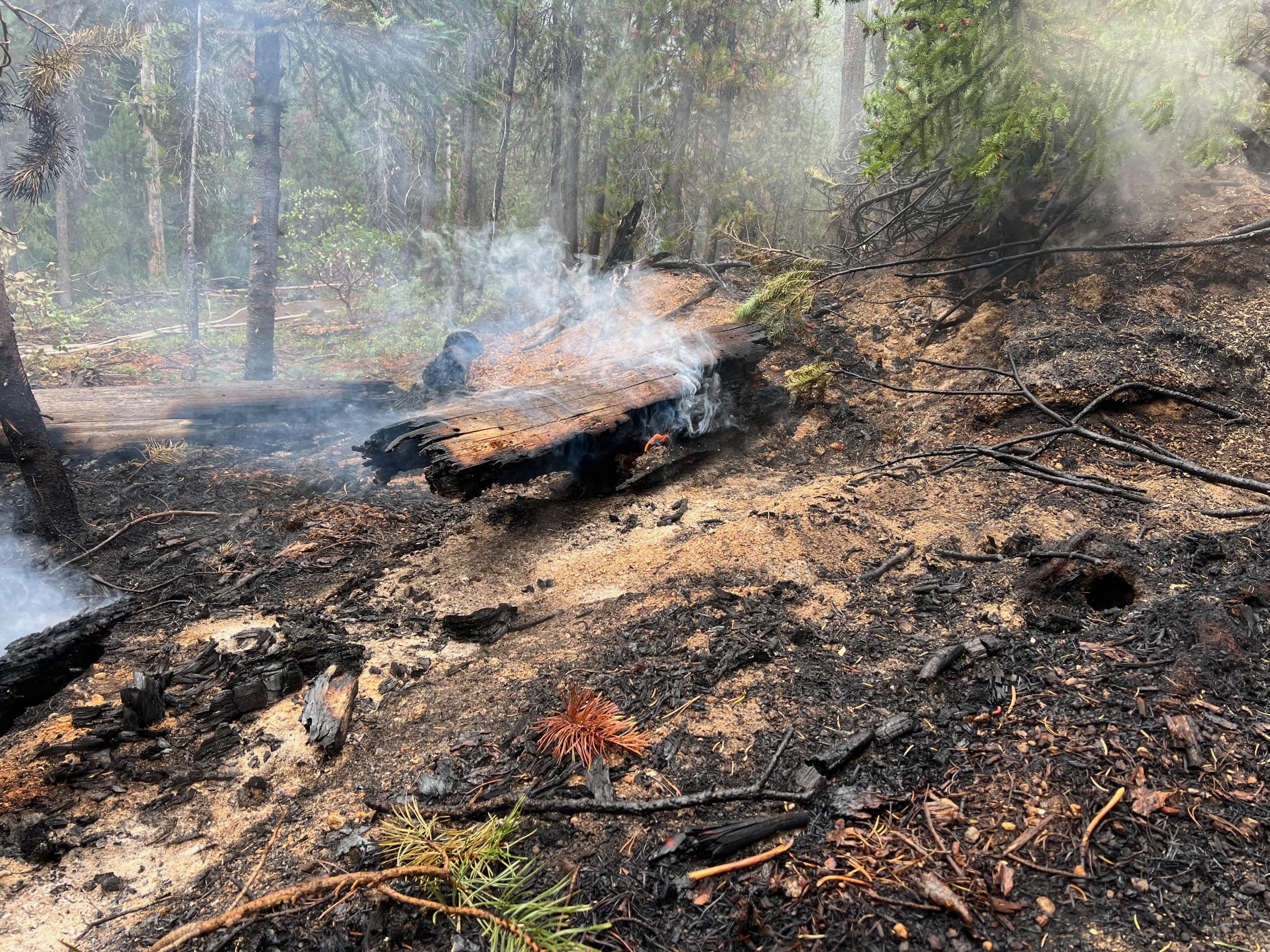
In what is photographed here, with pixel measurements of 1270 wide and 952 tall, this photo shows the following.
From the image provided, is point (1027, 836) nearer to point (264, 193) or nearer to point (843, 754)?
point (843, 754)

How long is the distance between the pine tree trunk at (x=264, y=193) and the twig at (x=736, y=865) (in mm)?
10758

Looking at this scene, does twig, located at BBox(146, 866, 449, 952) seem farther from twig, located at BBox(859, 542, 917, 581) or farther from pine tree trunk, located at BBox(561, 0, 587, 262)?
pine tree trunk, located at BBox(561, 0, 587, 262)

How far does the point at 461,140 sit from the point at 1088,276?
58.2 feet

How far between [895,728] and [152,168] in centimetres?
2413

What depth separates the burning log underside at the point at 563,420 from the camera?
14.6 feet

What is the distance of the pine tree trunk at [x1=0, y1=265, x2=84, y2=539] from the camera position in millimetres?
4832

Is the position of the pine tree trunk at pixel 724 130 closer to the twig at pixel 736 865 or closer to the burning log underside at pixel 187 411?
the burning log underside at pixel 187 411

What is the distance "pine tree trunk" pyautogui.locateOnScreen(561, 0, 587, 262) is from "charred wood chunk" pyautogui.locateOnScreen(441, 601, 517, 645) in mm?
10313

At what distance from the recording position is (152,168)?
18.1 metres

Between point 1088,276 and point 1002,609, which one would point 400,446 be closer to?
point 1002,609

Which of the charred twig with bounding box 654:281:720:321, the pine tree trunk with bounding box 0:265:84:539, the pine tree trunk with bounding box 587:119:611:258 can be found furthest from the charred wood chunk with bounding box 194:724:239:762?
the pine tree trunk with bounding box 587:119:611:258

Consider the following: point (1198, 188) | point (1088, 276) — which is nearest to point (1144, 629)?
point (1088, 276)

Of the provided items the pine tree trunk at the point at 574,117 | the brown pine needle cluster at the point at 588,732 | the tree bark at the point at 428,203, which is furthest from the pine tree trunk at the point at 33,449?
the tree bark at the point at 428,203

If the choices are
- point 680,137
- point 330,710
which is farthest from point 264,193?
point 330,710
